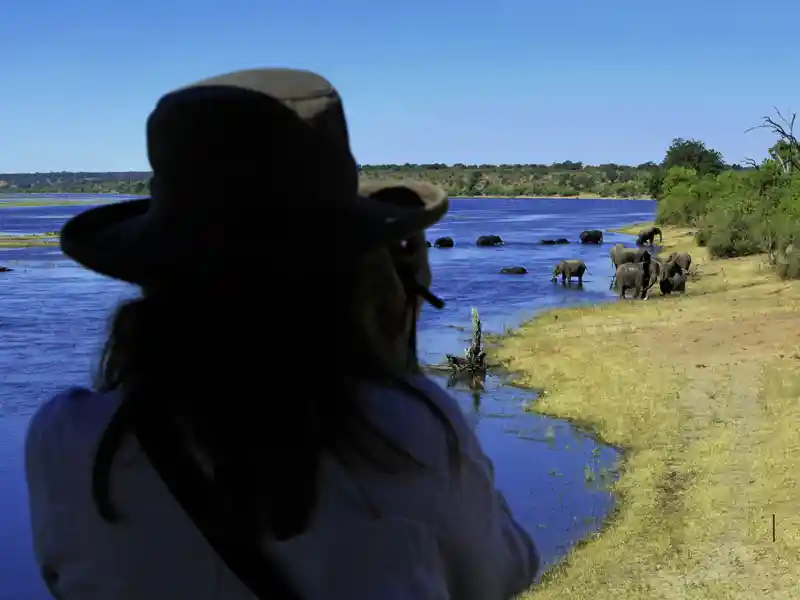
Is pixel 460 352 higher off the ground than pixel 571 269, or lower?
lower

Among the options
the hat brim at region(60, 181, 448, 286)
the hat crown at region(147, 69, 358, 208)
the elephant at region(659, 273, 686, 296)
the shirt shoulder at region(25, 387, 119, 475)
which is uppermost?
the hat crown at region(147, 69, 358, 208)

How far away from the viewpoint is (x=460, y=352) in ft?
63.9

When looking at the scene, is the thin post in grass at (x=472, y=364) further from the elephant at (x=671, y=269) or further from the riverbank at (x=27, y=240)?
the riverbank at (x=27, y=240)

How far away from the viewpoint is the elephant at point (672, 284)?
27355 mm

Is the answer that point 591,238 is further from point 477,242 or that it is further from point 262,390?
point 262,390

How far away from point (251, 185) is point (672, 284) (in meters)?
27.2

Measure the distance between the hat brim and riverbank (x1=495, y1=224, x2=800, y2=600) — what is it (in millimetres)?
6847

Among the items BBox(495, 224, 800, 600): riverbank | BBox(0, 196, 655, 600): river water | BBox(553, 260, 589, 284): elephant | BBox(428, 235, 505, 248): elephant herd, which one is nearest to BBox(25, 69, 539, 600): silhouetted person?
BBox(0, 196, 655, 600): river water

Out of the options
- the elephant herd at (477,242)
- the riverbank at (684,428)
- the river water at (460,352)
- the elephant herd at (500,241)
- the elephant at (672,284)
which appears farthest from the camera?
the elephant herd at (500,241)

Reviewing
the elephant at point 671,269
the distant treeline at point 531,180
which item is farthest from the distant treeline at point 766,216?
the distant treeline at point 531,180

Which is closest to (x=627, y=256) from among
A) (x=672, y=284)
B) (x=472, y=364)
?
(x=672, y=284)

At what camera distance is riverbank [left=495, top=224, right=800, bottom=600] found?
8.04m

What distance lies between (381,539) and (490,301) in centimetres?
2656

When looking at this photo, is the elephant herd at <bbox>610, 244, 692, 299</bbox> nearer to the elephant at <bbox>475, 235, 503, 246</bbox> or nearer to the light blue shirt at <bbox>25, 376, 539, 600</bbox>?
the elephant at <bbox>475, 235, 503, 246</bbox>
